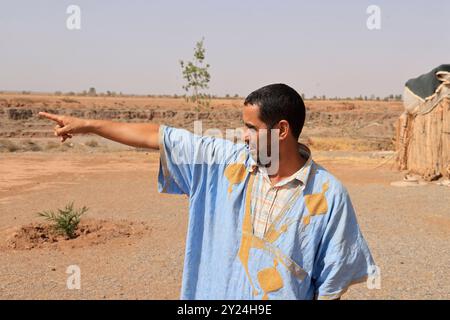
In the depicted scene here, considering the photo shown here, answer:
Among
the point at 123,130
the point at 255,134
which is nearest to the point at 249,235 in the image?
the point at 255,134

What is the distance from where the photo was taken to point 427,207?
9359 millimetres

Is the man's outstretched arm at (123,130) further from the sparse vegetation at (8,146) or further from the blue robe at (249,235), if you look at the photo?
the sparse vegetation at (8,146)

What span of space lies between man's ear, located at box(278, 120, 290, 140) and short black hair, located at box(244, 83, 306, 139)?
1 cm

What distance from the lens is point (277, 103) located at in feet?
6.42

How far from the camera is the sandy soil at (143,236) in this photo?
511 centimetres

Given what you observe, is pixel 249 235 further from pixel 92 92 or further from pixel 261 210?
pixel 92 92

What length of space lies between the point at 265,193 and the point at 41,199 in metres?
8.91

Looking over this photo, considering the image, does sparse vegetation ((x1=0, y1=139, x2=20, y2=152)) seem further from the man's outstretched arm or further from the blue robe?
the blue robe

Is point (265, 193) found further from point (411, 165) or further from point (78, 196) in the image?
point (411, 165)

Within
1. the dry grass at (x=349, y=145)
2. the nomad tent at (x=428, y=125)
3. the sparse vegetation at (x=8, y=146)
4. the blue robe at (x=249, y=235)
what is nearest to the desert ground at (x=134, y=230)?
the nomad tent at (x=428, y=125)

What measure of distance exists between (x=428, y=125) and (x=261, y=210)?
11.7m

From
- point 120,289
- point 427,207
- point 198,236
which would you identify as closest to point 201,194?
point 198,236

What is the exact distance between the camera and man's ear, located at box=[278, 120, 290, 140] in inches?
78.1

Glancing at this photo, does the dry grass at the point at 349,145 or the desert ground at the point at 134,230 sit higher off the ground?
the dry grass at the point at 349,145
